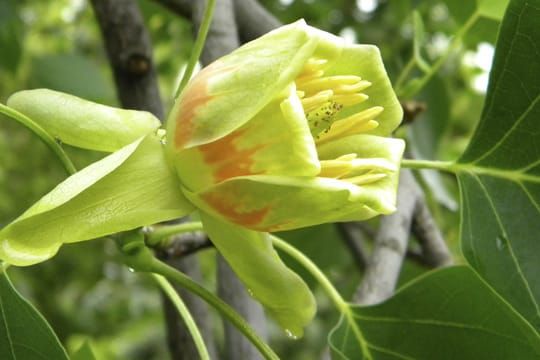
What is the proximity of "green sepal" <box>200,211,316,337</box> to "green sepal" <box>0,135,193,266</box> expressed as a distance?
0.14 ft

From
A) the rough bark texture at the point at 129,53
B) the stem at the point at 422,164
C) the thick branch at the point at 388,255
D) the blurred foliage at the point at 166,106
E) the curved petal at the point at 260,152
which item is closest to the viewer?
the curved petal at the point at 260,152

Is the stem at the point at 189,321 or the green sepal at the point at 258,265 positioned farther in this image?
the stem at the point at 189,321

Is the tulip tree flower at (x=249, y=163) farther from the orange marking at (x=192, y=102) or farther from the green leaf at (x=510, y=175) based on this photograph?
the green leaf at (x=510, y=175)

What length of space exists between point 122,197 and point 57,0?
389 cm

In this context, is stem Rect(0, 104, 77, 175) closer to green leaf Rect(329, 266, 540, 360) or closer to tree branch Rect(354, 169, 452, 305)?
green leaf Rect(329, 266, 540, 360)

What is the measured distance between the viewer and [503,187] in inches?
42.1

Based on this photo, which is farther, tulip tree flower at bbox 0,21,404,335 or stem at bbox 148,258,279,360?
stem at bbox 148,258,279,360

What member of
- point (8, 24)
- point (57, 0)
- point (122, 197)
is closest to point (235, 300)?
point (122, 197)

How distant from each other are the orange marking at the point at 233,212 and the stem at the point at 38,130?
0.66 ft

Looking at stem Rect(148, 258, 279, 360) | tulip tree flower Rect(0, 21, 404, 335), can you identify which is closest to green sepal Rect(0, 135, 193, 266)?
tulip tree flower Rect(0, 21, 404, 335)

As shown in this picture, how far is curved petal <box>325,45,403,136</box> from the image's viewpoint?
2.94 ft

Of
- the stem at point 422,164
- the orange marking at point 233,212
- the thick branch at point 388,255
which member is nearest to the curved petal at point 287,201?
the orange marking at point 233,212

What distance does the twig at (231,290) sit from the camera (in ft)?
4.30

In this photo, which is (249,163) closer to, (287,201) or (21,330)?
(287,201)
